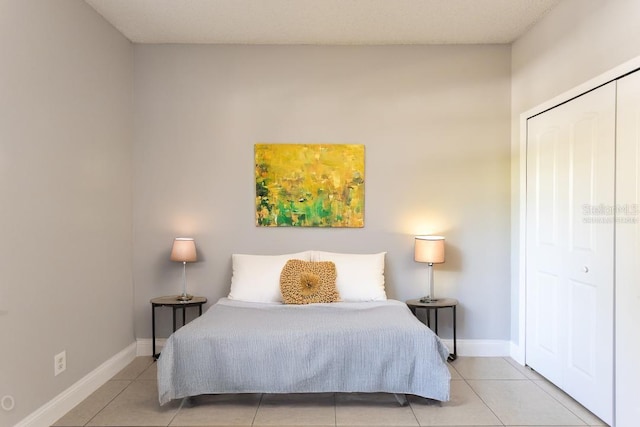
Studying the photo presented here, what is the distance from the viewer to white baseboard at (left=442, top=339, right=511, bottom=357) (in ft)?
14.1

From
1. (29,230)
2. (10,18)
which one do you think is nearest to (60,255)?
(29,230)

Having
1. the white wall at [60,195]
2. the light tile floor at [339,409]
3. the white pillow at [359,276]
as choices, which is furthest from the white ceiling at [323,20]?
the light tile floor at [339,409]

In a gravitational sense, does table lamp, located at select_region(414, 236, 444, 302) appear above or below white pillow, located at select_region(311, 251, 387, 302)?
above

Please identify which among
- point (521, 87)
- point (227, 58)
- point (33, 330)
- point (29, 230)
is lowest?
point (33, 330)

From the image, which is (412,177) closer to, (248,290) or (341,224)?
(341,224)

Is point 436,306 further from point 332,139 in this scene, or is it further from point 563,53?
point 563,53

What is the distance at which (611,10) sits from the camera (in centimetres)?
284

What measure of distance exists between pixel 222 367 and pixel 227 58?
2.68 m

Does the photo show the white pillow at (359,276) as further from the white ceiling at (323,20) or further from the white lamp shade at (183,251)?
the white ceiling at (323,20)

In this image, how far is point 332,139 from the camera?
4.33 m

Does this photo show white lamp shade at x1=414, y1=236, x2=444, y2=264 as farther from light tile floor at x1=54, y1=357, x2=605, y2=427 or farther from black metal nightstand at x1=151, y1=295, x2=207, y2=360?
black metal nightstand at x1=151, y1=295, x2=207, y2=360

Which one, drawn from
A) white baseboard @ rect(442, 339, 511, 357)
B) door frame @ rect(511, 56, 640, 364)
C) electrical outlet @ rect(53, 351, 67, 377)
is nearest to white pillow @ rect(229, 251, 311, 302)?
electrical outlet @ rect(53, 351, 67, 377)

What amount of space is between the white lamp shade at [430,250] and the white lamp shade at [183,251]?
191 cm

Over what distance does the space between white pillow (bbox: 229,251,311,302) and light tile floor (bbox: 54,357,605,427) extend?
0.84 meters
